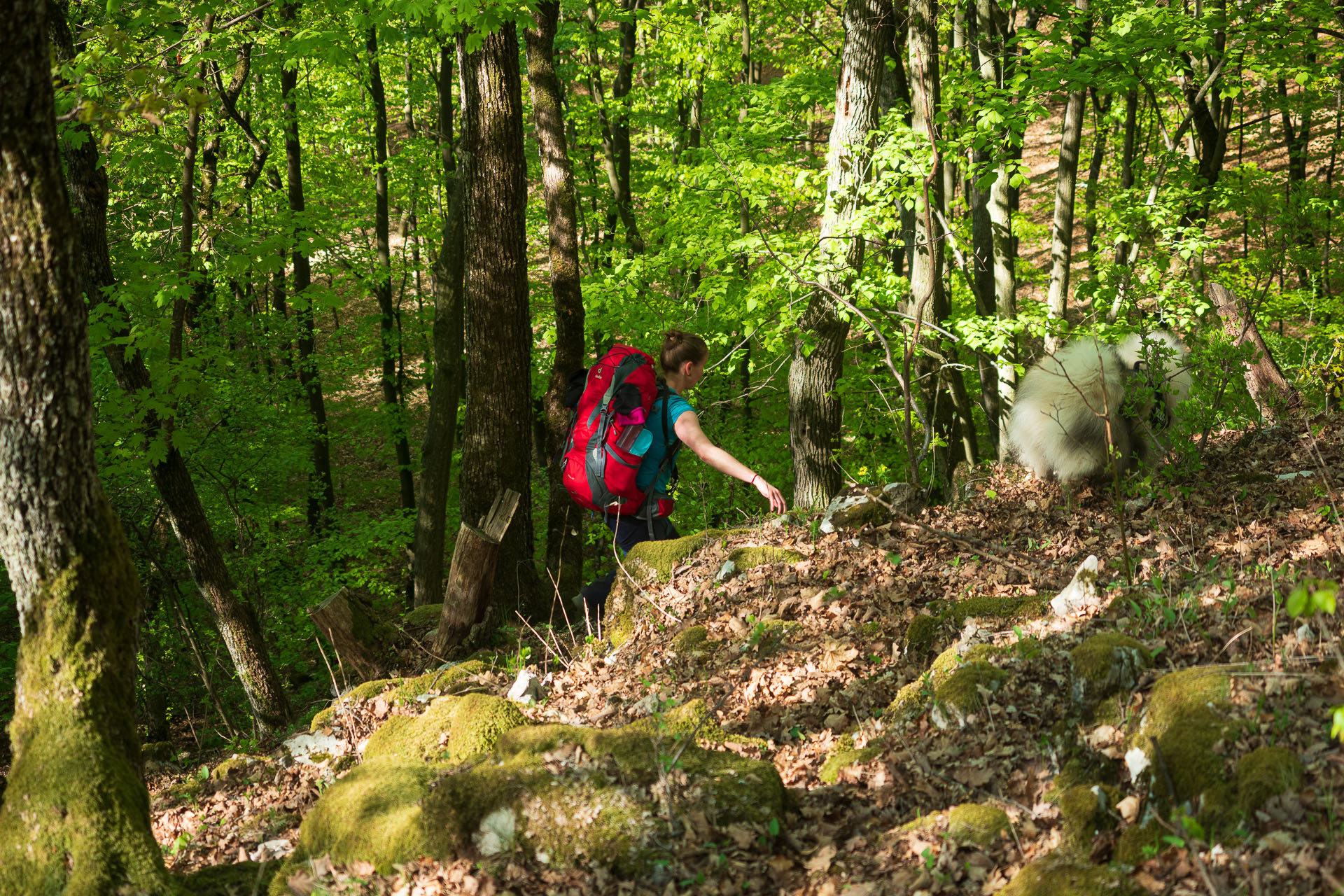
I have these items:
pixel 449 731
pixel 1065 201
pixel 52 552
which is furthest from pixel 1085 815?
pixel 1065 201

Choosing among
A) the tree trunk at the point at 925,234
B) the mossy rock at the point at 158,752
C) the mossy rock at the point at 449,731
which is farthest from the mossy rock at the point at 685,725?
the tree trunk at the point at 925,234

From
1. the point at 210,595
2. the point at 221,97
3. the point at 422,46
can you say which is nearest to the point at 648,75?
the point at 422,46

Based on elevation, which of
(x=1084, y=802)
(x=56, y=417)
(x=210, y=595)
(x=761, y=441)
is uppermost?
(x=56, y=417)

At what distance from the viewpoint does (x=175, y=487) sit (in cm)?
664

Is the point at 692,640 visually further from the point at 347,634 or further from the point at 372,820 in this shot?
the point at 347,634

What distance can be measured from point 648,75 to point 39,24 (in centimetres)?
1722

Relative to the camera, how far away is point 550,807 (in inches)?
115

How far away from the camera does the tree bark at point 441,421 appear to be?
35.1 ft

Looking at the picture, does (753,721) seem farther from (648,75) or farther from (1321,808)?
(648,75)

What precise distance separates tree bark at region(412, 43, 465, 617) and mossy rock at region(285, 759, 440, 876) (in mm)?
7551

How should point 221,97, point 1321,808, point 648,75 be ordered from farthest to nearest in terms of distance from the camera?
point 648,75 < point 221,97 < point 1321,808

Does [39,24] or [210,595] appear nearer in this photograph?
[39,24]

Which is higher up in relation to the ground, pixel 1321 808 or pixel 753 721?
pixel 1321 808

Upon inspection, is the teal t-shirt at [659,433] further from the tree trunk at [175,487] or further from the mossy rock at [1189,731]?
the tree trunk at [175,487]
